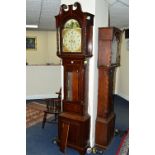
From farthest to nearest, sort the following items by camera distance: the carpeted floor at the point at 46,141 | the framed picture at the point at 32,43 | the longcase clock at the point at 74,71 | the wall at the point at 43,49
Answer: the wall at the point at 43,49 → the framed picture at the point at 32,43 → the carpeted floor at the point at 46,141 → the longcase clock at the point at 74,71

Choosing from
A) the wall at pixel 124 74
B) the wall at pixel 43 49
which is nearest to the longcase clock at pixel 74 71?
the wall at pixel 124 74

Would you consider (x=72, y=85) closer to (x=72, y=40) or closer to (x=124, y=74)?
(x=72, y=40)

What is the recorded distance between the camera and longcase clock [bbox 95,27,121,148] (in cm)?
294

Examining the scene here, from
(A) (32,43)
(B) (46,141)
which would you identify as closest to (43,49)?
(A) (32,43)

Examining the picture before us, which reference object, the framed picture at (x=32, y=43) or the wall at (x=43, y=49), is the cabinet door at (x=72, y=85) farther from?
the framed picture at (x=32, y=43)

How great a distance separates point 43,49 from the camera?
26.0 ft

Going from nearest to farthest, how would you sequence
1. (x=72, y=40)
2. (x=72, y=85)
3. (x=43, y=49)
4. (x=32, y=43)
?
(x=72, y=40) < (x=72, y=85) < (x=32, y=43) < (x=43, y=49)

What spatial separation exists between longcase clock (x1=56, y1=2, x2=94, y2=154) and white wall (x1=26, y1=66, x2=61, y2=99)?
309 centimetres

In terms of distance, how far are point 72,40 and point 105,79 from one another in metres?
0.72

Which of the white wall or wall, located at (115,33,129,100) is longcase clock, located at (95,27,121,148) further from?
the white wall

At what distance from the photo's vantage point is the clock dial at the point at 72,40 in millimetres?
2801

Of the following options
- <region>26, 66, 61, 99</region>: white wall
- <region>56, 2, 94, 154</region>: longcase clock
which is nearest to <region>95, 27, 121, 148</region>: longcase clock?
<region>56, 2, 94, 154</region>: longcase clock
